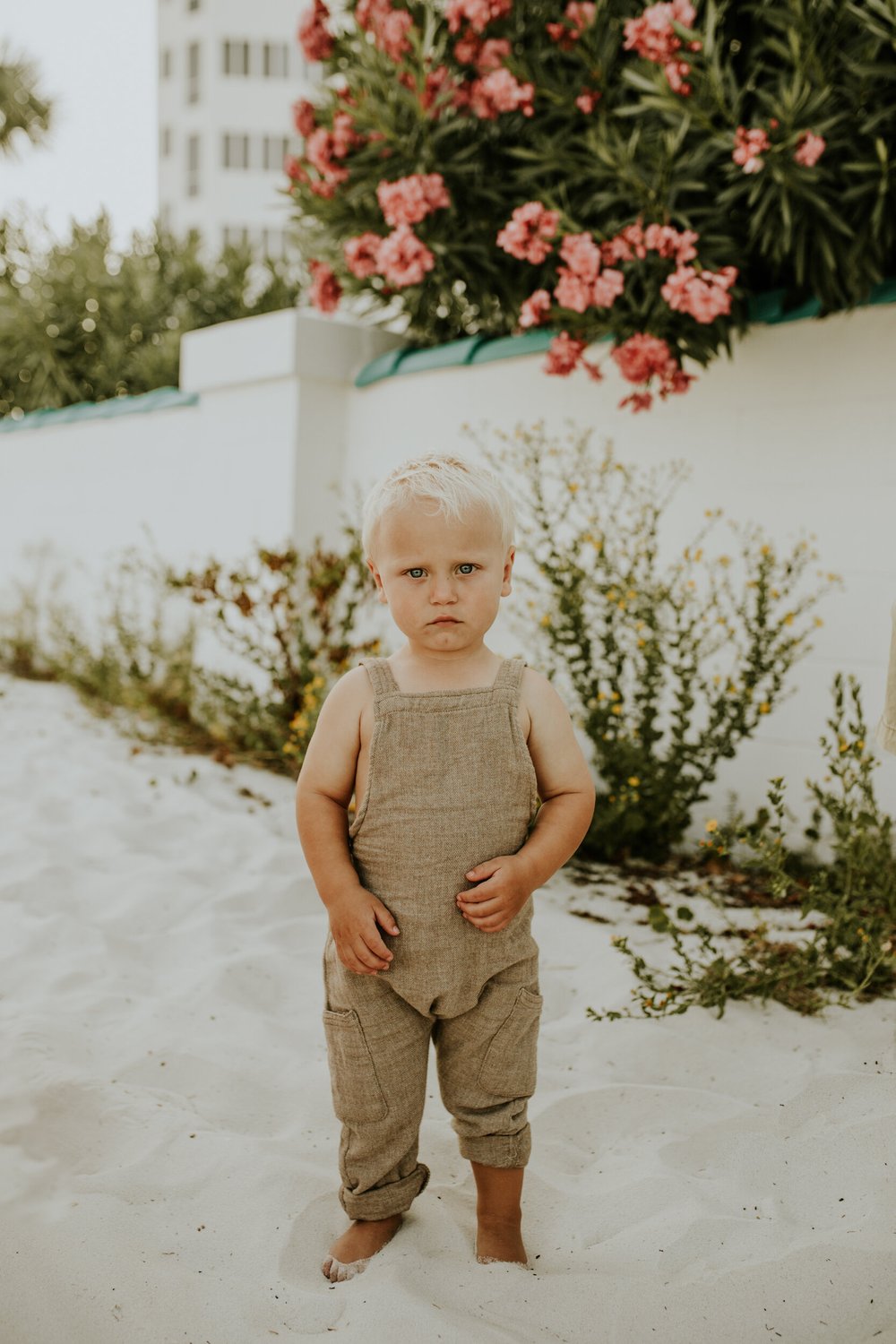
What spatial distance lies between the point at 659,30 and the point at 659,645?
1.85 m

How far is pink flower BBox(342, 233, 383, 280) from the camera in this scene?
4.16 metres

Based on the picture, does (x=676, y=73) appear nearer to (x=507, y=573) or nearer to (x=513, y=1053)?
(x=507, y=573)

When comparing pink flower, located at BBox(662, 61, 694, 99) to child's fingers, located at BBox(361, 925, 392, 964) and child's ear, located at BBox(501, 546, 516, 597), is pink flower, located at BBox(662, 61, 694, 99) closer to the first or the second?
child's ear, located at BBox(501, 546, 516, 597)

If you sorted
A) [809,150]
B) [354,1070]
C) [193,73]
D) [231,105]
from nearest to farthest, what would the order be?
[354,1070] < [809,150] < [231,105] < [193,73]

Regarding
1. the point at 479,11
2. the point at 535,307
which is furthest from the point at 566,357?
the point at 479,11

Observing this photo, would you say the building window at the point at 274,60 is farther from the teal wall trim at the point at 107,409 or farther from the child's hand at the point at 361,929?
the child's hand at the point at 361,929

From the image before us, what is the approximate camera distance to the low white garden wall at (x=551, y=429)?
346cm

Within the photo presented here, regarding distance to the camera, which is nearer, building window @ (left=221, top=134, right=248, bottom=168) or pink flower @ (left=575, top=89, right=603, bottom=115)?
pink flower @ (left=575, top=89, right=603, bottom=115)

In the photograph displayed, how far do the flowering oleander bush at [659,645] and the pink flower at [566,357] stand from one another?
0.24 meters

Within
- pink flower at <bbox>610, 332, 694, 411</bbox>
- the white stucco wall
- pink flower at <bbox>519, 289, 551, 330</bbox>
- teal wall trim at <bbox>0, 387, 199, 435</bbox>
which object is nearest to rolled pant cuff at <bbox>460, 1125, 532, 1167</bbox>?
the white stucco wall

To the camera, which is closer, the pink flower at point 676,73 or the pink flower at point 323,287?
the pink flower at point 676,73

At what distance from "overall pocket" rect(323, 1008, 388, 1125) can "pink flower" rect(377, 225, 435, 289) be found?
3.10 meters

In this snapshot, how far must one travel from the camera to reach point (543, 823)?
1671 millimetres

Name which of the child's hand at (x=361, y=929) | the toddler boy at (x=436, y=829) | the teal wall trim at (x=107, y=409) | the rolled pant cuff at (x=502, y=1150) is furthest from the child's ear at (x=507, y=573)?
the teal wall trim at (x=107, y=409)
